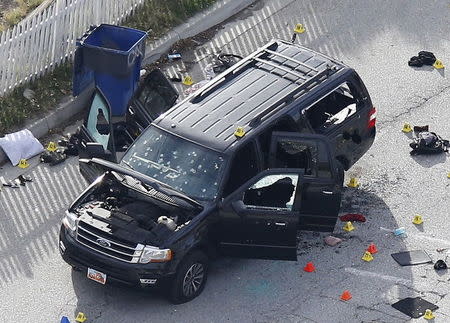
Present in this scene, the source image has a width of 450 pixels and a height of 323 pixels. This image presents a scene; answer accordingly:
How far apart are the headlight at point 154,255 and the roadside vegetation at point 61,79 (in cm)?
429

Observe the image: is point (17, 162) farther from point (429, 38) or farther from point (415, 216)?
point (429, 38)

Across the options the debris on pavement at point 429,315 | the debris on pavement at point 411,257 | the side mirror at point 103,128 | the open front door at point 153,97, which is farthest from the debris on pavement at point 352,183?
the side mirror at point 103,128

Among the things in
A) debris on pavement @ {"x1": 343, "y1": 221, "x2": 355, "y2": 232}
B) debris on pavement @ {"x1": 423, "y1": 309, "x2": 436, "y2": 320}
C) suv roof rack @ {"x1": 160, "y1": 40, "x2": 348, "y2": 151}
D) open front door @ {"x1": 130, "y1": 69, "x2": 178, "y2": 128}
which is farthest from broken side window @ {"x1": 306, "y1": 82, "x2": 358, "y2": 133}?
debris on pavement @ {"x1": 423, "y1": 309, "x2": 436, "y2": 320}

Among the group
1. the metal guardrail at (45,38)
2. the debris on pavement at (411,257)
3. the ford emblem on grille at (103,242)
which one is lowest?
the debris on pavement at (411,257)

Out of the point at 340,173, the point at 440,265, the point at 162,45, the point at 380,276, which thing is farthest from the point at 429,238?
the point at 162,45

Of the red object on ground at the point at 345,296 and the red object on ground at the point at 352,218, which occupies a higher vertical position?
the red object on ground at the point at 352,218

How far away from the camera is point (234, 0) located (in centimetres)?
1903

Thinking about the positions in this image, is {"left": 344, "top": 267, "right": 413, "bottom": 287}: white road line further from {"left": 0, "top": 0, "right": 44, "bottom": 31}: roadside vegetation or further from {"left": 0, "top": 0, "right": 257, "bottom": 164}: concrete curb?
{"left": 0, "top": 0, "right": 44, "bottom": 31}: roadside vegetation

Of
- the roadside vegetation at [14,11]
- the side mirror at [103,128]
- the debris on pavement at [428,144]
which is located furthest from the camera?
the roadside vegetation at [14,11]

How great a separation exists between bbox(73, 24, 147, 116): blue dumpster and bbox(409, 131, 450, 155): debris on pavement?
4056 millimetres

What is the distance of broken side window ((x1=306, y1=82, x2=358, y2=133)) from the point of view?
14172 millimetres

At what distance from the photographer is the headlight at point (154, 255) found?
12359 mm

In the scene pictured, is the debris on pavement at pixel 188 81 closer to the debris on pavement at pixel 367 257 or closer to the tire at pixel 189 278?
the debris on pavement at pixel 367 257

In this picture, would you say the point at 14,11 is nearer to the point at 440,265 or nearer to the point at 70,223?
the point at 70,223
